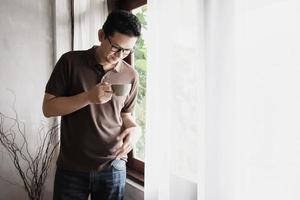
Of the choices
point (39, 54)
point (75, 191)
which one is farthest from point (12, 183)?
point (75, 191)

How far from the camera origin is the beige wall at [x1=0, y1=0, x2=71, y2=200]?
91.6 inches

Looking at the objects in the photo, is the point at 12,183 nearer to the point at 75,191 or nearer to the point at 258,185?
the point at 75,191

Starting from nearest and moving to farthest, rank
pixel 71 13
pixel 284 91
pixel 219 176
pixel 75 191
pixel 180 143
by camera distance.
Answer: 1. pixel 284 91
2. pixel 219 176
3. pixel 180 143
4. pixel 75 191
5. pixel 71 13

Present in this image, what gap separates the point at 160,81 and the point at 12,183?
1.66 metres

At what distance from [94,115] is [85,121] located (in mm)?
50

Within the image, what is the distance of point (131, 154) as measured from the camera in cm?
228

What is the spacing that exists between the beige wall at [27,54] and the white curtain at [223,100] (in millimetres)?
1266

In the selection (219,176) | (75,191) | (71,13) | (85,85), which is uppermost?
(71,13)

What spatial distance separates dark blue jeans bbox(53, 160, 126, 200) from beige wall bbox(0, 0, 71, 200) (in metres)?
1.08

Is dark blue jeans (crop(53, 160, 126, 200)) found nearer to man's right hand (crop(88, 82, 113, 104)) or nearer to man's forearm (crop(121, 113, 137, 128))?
man's forearm (crop(121, 113, 137, 128))

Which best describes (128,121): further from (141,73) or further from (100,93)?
(141,73)

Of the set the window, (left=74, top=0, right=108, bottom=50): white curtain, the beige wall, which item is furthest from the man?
the beige wall

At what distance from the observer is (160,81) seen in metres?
1.40

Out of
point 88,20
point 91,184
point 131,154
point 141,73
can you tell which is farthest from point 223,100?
point 88,20
